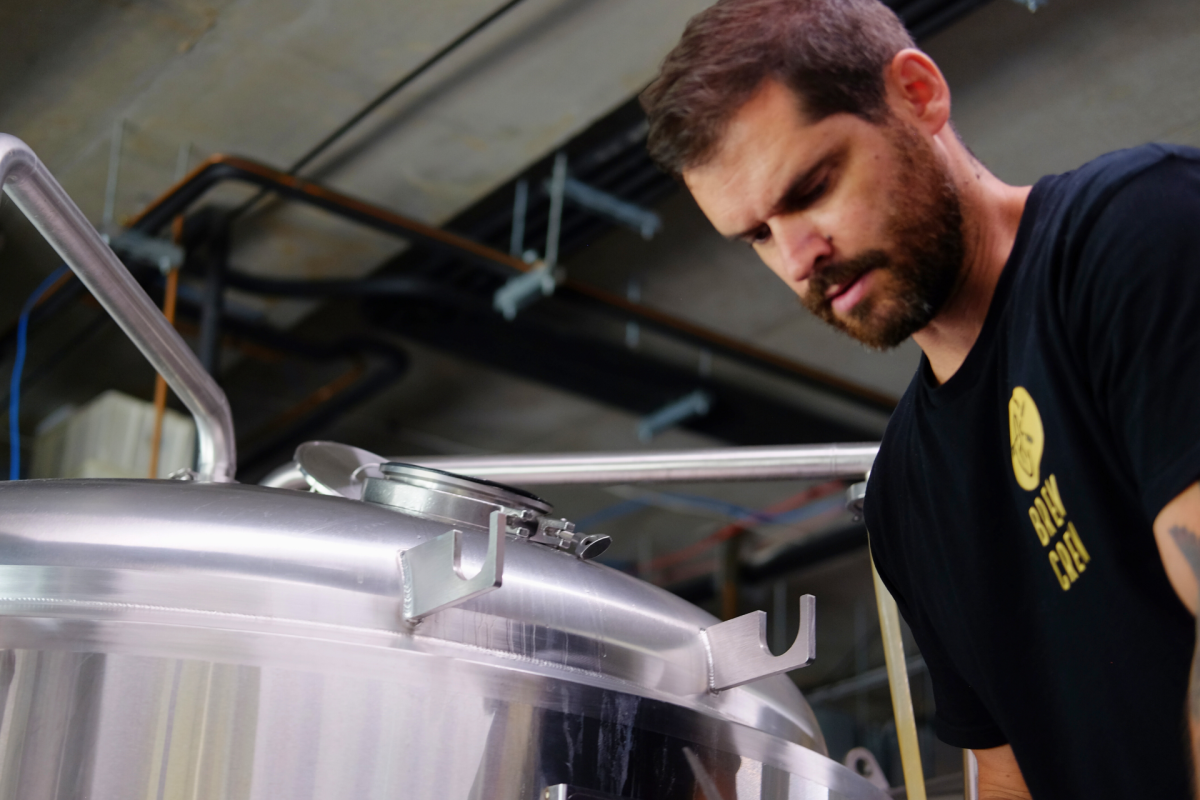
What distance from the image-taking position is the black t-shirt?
2.11 feet

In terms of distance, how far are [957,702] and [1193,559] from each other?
1.45ft

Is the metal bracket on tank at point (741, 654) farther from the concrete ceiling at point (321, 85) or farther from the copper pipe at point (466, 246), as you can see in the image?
the copper pipe at point (466, 246)

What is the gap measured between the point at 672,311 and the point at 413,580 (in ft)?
9.98

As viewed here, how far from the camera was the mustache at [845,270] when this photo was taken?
0.83m

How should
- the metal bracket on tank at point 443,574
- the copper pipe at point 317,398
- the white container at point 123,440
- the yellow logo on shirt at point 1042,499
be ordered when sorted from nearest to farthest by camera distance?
the yellow logo on shirt at point 1042,499
the metal bracket on tank at point 443,574
the white container at point 123,440
the copper pipe at point 317,398

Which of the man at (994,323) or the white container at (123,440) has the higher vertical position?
the white container at (123,440)

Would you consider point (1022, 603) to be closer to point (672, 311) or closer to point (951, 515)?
point (951, 515)

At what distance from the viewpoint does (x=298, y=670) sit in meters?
0.89

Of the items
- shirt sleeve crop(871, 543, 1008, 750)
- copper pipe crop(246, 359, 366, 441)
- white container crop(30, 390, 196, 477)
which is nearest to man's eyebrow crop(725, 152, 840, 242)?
shirt sleeve crop(871, 543, 1008, 750)

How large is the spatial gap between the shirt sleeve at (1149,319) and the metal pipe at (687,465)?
1.95ft

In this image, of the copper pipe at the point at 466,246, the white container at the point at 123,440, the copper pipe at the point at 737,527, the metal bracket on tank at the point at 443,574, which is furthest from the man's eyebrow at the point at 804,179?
the copper pipe at the point at 737,527

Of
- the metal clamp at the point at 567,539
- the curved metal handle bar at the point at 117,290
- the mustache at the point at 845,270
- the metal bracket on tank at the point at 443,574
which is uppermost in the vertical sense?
the curved metal handle bar at the point at 117,290

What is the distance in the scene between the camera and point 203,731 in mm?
864

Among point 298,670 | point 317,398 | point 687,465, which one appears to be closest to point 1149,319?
point 298,670
